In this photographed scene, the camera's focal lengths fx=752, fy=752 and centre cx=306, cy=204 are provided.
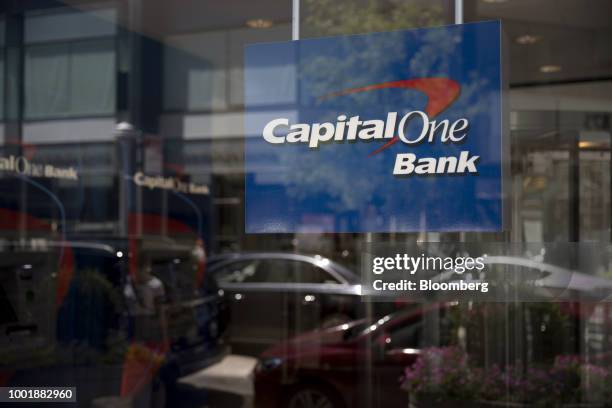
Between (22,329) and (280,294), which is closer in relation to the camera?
(22,329)

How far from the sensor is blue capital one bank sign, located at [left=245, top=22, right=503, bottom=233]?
3.66 meters

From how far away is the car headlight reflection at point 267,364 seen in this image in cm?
660

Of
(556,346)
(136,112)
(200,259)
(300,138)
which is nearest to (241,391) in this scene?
(200,259)

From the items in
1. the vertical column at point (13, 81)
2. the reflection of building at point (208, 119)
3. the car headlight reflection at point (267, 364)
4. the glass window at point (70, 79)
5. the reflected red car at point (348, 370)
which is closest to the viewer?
the reflection of building at point (208, 119)

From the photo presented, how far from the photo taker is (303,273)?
948 cm

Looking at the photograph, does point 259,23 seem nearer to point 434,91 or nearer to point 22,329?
point 434,91

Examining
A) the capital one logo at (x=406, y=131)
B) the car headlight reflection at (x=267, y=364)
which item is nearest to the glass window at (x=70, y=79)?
the car headlight reflection at (x=267, y=364)

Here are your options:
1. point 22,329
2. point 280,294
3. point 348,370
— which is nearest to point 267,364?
point 348,370

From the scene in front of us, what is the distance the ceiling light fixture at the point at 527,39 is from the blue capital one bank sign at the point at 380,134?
230cm

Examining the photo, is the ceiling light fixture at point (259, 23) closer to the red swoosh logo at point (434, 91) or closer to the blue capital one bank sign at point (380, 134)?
the blue capital one bank sign at point (380, 134)

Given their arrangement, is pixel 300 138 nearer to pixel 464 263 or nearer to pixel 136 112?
pixel 464 263

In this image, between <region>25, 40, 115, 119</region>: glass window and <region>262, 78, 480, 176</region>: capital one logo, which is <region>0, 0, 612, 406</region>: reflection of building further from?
<region>262, 78, 480, 176</region>: capital one logo

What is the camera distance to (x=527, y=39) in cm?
626

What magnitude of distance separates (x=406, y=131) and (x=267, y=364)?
353 cm
